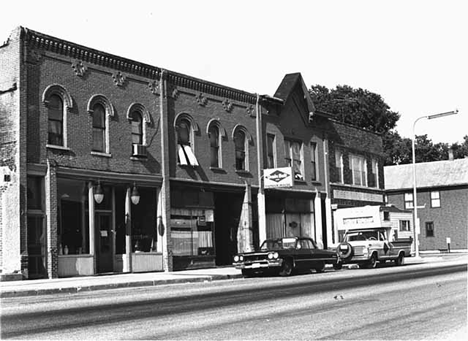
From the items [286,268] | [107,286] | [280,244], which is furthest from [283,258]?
[107,286]

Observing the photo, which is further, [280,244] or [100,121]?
[100,121]

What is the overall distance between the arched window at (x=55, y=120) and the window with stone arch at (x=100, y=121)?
53.0 inches

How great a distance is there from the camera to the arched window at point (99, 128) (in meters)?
24.7

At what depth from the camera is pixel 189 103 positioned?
29297 mm

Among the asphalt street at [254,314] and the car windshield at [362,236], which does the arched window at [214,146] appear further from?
the asphalt street at [254,314]

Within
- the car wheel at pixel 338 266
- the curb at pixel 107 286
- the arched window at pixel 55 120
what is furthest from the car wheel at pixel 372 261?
the arched window at pixel 55 120

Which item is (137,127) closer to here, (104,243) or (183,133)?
(183,133)

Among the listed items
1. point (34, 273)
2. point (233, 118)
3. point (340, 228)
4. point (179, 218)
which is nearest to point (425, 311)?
point (34, 273)

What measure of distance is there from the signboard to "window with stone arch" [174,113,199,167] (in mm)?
4983

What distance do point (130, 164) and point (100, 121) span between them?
6.87ft

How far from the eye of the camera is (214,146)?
101 feet

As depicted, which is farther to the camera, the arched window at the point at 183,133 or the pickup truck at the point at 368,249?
the arched window at the point at 183,133

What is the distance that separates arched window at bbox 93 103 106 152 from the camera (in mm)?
24745

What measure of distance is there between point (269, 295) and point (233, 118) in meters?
17.8
